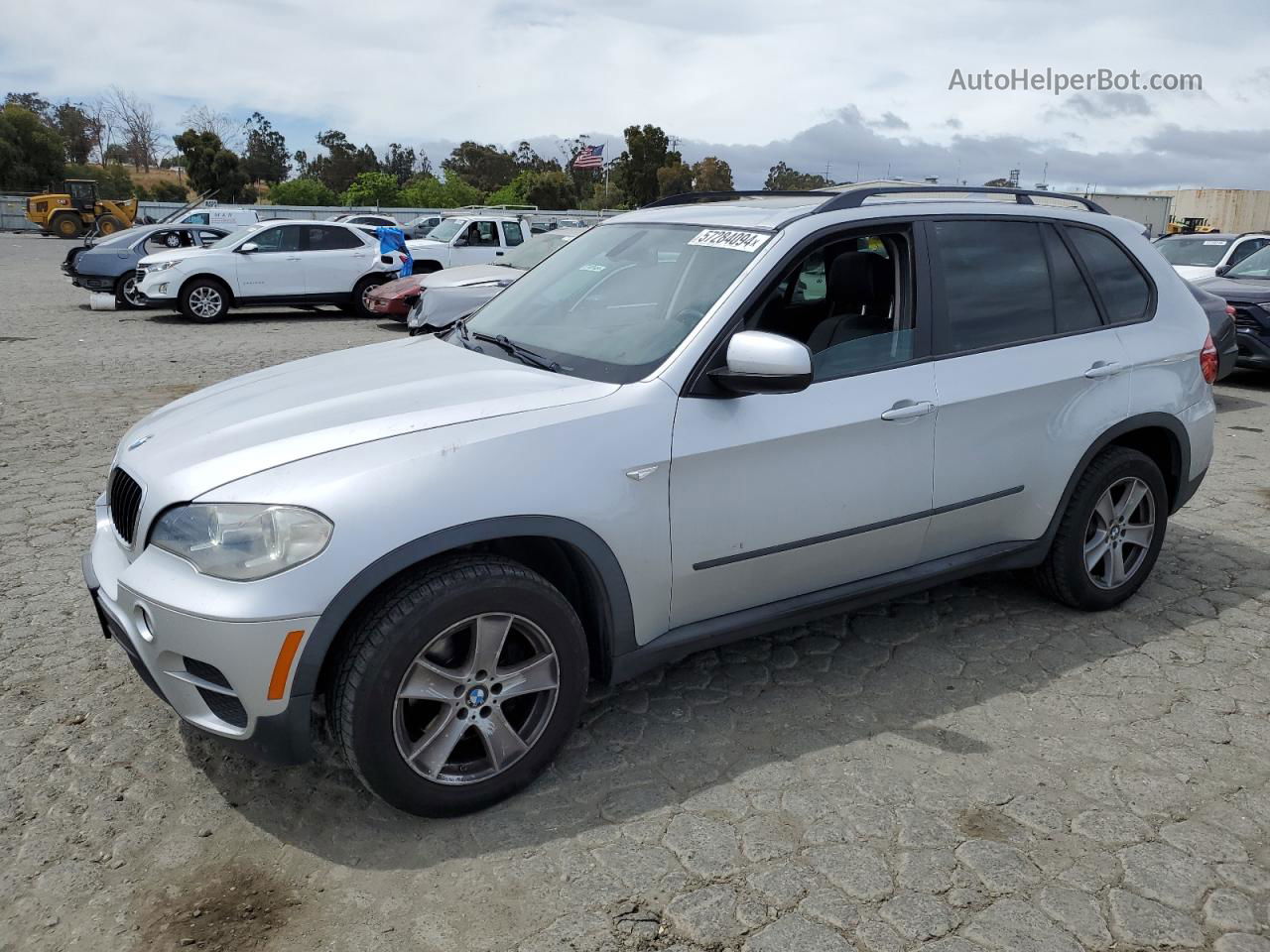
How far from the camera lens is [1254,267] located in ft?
39.7

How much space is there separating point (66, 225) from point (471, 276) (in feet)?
133

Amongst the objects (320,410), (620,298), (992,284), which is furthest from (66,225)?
(992,284)

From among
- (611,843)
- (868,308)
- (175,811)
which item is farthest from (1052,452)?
(175,811)

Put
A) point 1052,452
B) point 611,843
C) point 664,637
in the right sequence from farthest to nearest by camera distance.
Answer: point 1052,452 → point 664,637 → point 611,843

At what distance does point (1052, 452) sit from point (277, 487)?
2998mm

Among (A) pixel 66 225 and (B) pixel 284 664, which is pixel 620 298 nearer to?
(B) pixel 284 664

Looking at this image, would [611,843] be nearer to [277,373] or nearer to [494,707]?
[494,707]

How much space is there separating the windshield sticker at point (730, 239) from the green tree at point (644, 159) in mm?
75231

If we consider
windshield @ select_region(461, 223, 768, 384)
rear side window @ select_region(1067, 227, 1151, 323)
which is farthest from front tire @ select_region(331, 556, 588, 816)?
rear side window @ select_region(1067, 227, 1151, 323)

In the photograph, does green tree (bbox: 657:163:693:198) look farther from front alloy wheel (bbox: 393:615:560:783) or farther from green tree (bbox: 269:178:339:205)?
front alloy wheel (bbox: 393:615:560:783)

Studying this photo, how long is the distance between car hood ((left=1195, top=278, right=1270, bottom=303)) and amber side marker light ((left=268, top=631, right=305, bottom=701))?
11.4 meters

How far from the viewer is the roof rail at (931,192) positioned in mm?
3764

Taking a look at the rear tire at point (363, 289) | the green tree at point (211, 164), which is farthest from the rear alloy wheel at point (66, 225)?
the rear tire at point (363, 289)

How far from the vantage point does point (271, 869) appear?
2820mm
